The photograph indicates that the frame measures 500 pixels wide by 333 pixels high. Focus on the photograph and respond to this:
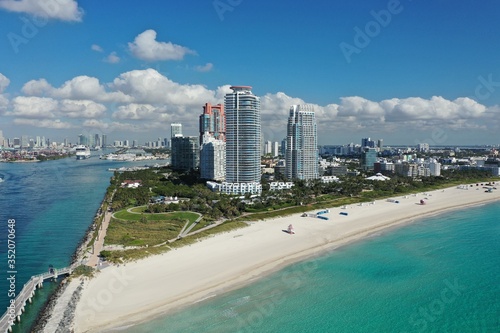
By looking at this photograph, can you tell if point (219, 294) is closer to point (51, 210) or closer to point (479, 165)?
point (51, 210)

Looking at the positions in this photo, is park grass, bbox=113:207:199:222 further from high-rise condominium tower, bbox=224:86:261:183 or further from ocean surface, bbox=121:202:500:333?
high-rise condominium tower, bbox=224:86:261:183

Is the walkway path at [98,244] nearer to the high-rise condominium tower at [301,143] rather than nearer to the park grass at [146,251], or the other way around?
the park grass at [146,251]

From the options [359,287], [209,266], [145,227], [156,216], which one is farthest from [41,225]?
[359,287]

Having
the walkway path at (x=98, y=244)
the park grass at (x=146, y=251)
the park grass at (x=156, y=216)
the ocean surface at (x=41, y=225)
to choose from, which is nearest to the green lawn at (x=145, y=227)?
the park grass at (x=156, y=216)

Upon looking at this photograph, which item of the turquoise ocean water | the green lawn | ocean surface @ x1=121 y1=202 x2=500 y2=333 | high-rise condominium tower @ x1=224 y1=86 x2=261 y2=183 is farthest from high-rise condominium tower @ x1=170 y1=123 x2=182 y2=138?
ocean surface @ x1=121 y1=202 x2=500 y2=333

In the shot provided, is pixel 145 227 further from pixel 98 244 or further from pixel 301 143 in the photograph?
pixel 301 143

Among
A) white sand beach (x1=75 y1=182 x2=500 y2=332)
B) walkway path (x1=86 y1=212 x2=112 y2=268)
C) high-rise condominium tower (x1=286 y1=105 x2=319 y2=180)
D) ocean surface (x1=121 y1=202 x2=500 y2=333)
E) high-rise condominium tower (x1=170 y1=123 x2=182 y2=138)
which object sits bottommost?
ocean surface (x1=121 y1=202 x2=500 y2=333)

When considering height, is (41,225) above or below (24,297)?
above
